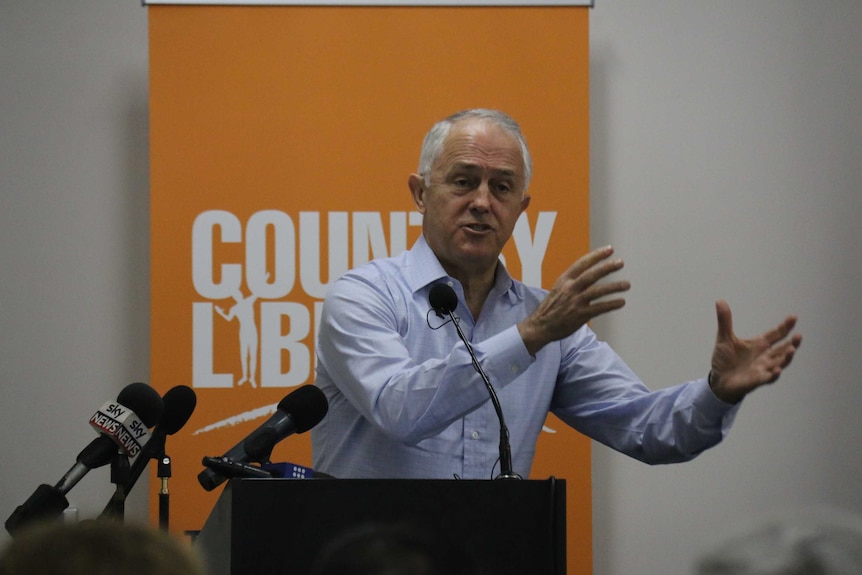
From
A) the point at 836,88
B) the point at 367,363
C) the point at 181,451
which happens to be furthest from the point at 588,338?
the point at 836,88

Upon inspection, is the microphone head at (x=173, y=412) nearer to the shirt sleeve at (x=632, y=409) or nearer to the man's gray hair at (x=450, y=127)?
the man's gray hair at (x=450, y=127)

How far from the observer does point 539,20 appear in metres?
3.77

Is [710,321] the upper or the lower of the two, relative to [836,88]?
lower

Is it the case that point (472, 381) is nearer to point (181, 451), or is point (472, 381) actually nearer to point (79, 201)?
point (181, 451)

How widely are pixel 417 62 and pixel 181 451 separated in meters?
1.62

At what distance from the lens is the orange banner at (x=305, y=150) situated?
371 cm

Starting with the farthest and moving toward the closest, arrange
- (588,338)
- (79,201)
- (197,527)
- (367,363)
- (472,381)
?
(79,201) → (197,527) → (588,338) → (367,363) → (472,381)

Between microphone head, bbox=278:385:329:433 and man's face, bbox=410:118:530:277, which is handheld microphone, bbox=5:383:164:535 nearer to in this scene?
microphone head, bbox=278:385:329:433

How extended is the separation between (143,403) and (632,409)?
1.21 metres

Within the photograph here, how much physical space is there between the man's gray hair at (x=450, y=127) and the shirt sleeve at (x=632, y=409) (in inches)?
19.9

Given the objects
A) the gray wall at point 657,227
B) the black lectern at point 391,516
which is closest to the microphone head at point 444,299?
the black lectern at point 391,516

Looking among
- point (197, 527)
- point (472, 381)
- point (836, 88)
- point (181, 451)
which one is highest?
Result: point (836, 88)

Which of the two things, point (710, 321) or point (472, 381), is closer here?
point (472, 381)

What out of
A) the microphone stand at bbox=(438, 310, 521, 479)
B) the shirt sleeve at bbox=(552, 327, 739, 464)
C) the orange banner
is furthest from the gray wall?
the microphone stand at bbox=(438, 310, 521, 479)
